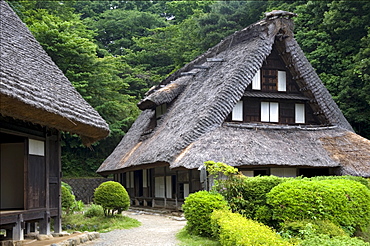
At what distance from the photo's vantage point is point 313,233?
33.6 feet

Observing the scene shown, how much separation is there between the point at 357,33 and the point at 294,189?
858 inches

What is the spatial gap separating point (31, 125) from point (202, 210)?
517cm

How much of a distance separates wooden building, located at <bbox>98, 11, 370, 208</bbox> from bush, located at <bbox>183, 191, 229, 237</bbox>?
13.7 feet

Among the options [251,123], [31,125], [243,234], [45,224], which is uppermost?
[251,123]

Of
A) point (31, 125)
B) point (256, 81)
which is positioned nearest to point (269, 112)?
point (256, 81)

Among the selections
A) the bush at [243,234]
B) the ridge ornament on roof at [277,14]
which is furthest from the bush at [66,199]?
the ridge ornament on roof at [277,14]

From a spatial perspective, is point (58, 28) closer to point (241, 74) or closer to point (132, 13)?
point (241, 74)

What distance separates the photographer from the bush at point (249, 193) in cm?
1352

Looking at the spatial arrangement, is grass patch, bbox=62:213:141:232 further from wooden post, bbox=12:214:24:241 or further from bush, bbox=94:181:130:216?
wooden post, bbox=12:214:24:241

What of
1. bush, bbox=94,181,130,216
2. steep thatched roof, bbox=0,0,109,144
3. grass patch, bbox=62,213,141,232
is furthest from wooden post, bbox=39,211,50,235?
bush, bbox=94,181,130,216


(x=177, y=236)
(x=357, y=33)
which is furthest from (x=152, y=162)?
(x=357, y=33)

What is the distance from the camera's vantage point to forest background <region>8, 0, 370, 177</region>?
29.2m

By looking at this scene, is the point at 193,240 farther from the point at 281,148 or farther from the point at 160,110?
the point at 160,110

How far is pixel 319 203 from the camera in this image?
37.6 ft
